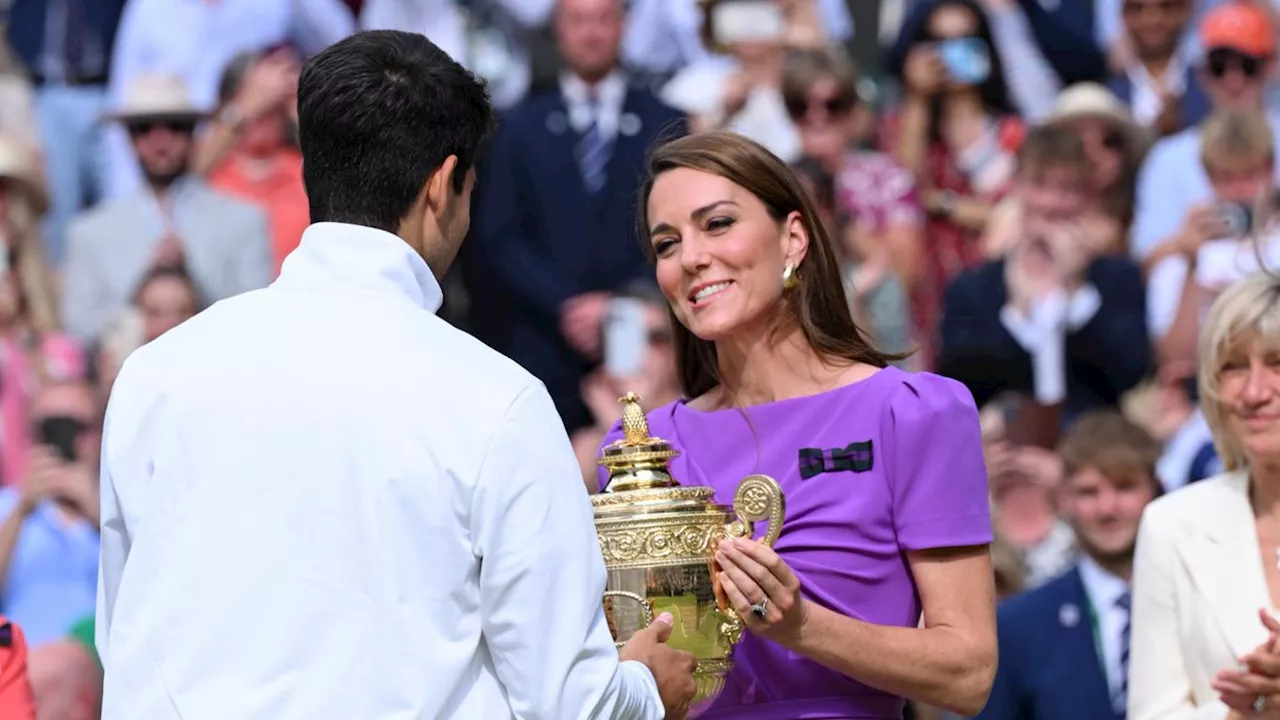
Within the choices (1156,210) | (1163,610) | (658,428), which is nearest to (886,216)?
(1156,210)

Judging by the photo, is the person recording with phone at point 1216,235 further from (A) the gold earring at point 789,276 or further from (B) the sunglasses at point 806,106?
(A) the gold earring at point 789,276

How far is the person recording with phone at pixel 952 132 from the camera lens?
7.66 meters

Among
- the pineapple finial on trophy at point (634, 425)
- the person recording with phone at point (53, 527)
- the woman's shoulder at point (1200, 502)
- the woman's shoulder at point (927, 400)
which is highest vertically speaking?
the woman's shoulder at point (927, 400)

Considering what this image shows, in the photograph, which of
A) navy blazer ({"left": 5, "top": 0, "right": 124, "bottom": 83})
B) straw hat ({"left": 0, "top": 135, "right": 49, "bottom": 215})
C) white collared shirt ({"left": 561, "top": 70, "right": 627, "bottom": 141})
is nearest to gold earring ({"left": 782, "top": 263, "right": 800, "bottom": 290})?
white collared shirt ({"left": 561, "top": 70, "right": 627, "bottom": 141})

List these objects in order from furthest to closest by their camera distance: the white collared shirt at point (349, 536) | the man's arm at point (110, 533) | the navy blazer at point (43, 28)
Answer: the navy blazer at point (43, 28) → the man's arm at point (110, 533) → the white collared shirt at point (349, 536)

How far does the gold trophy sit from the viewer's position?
2.97 meters

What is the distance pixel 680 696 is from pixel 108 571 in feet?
2.65

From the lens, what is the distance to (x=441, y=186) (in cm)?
250

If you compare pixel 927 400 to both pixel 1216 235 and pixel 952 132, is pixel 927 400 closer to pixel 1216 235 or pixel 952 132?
pixel 1216 235

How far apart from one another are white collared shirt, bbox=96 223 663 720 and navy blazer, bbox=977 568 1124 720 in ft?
9.23

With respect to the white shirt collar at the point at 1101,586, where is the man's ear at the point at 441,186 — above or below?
above

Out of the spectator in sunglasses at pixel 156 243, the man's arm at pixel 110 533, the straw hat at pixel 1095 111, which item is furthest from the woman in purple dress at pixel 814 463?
the spectator in sunglasses at pixel 156 243

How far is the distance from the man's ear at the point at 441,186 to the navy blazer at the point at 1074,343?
4.78 m

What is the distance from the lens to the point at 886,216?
7.54 meters
